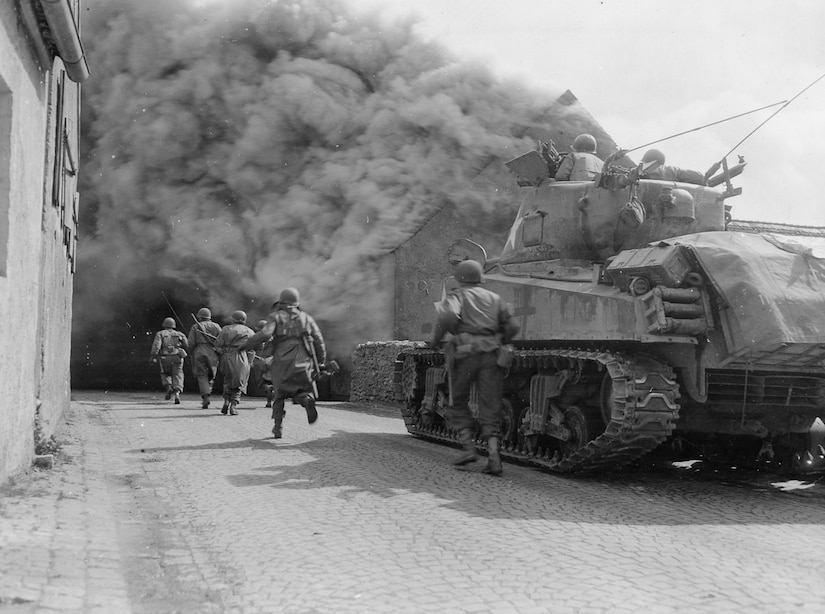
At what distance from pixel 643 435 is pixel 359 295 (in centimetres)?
1570

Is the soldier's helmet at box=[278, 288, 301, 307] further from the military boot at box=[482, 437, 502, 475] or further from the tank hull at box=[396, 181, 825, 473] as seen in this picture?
the military boot at box=[482, 437, 502, 475]

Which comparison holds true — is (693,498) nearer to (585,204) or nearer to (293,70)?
(585,204)

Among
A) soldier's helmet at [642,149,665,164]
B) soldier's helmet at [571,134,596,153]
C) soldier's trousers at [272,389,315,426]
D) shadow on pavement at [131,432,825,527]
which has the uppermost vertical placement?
soldier's helmet at [571,134,596,153]

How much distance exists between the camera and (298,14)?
2323 cm

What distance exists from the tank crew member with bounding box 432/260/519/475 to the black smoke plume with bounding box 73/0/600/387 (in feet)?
48.0

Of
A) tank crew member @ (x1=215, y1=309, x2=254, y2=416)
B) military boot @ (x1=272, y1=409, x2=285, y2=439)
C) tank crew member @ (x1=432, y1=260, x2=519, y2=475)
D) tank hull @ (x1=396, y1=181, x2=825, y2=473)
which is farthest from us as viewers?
tank crew member @ (x1=215, y1=309, x2=254, y2=416)

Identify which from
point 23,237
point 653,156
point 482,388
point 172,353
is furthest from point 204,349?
point 23,237

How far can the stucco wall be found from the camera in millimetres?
5680

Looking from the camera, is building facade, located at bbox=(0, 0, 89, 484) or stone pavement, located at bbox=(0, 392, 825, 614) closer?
stone pavement, located at bbox=(0, 392, 825, 614)

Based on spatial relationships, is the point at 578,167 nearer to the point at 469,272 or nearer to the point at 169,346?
the point at 469,272

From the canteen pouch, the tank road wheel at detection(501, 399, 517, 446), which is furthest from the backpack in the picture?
the canteen pouch

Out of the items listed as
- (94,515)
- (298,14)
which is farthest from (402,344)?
(94,515)

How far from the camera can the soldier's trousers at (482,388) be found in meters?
7.73

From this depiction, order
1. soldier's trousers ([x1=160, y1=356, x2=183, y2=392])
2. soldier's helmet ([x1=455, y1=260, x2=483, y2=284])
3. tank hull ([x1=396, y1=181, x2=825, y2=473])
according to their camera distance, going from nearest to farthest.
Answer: tank hull ([x1=396, y1=181, x2=825, y2=473])
soldier's helmet ([x1=455, y1=260, x2=483, y2=284])
soldier's trousers ([x1=160, y1=356, x2=183, y2=392])
